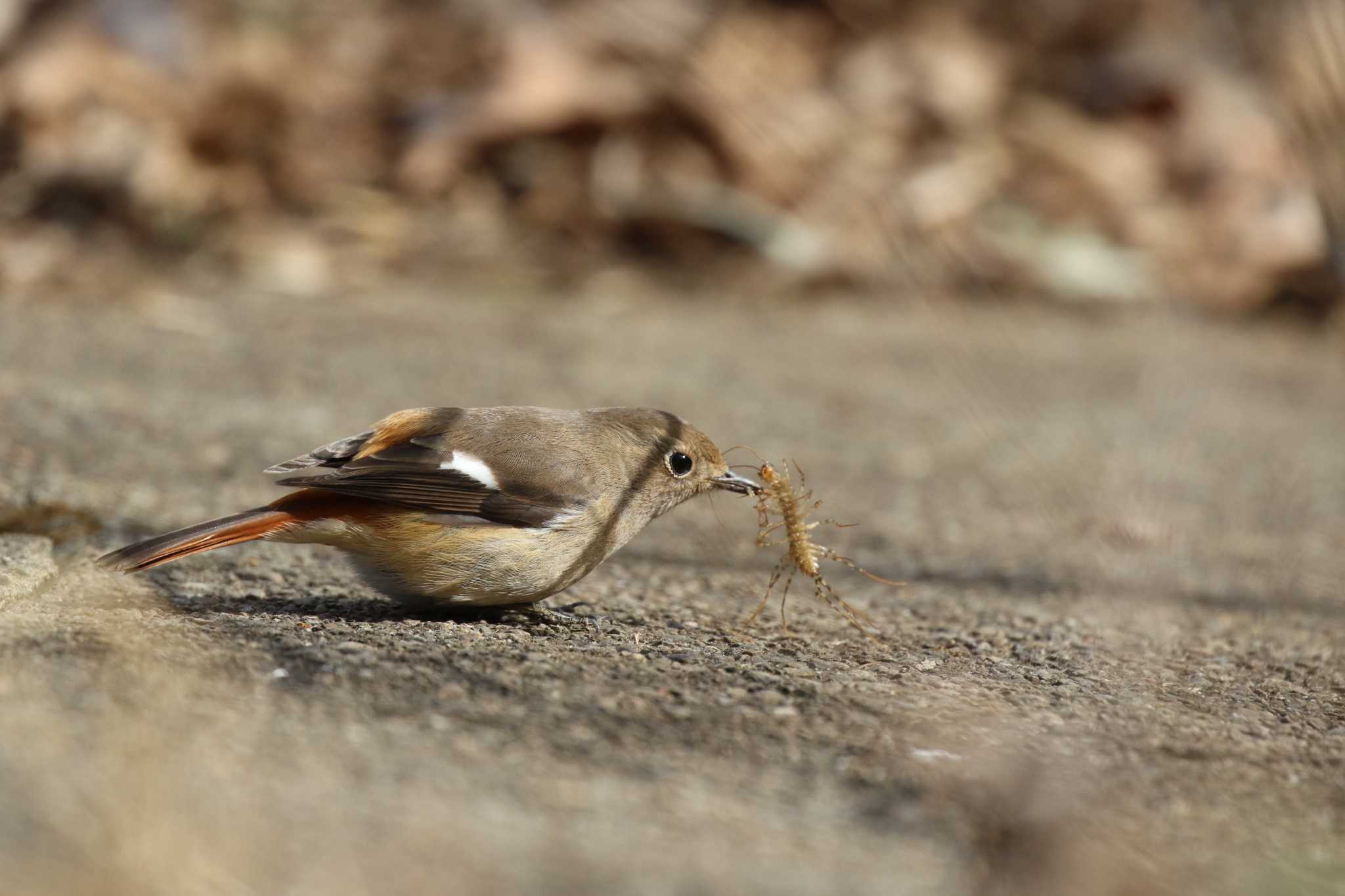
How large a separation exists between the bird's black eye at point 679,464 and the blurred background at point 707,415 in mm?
342

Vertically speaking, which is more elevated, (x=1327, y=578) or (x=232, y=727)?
(x=1327, y=578)

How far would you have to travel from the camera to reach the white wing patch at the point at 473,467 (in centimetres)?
336

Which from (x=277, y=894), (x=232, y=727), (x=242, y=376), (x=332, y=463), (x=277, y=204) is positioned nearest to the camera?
(x=277, y=894)

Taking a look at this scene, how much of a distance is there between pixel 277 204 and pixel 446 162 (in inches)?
36.7

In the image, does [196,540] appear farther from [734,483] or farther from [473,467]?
[734,483]

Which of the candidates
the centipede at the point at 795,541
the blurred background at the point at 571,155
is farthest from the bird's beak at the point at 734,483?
the blurred background at the point at 571,155

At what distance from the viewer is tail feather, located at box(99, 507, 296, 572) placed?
10.3ft

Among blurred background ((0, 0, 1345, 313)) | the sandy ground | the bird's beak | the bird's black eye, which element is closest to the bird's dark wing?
the sandy ground

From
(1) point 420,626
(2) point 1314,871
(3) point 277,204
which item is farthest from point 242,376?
(2) point 1314,871

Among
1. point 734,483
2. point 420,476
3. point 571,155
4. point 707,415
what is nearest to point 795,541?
Answer: point 734,483

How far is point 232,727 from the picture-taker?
2.23 meters

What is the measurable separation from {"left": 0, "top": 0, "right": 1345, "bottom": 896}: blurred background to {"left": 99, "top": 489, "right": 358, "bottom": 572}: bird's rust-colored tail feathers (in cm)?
11

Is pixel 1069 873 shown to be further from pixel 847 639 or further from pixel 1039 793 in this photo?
pixel 847 639

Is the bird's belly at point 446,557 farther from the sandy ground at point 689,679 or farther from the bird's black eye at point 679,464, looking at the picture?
the bird's black eye at point 679,464
